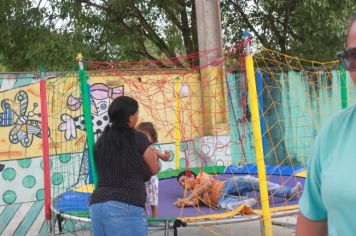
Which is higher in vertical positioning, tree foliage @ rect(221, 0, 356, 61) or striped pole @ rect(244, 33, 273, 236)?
tree foliage @ rect(221, 0, 356, 61)

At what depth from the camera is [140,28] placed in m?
10.5

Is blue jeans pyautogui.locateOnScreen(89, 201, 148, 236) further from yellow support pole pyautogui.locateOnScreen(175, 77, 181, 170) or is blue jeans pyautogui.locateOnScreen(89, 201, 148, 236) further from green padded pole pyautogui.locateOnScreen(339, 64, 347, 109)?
green padded pole pyautogui.locateOnScreen(339, 64, 347, 109)

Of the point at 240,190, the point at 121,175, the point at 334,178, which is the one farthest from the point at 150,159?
the point at 240,190

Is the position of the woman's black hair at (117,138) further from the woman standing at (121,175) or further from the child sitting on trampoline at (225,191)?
the child sitting on trampoline at (225,191)

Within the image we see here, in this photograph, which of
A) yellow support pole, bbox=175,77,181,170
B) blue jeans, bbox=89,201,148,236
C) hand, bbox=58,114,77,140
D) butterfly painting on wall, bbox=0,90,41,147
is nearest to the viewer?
blue jeans, bbox=89,201,148,236

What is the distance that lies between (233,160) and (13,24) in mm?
4415

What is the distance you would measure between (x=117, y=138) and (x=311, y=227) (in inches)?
78.2

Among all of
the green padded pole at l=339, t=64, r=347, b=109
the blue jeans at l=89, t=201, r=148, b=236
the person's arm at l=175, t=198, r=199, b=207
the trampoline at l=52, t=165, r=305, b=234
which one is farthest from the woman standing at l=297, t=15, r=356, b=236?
the green padded pole at l=339, t=64, r=347, b=109

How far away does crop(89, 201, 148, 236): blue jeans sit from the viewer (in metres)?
3.22

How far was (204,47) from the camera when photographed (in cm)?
812

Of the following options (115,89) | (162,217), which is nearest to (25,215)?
(115,89)

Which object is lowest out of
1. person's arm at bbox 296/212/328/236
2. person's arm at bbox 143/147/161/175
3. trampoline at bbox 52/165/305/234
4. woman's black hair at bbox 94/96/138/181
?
trampoline at bbox 52/165/305/234

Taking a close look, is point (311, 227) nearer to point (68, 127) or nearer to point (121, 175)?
point (121, 175)

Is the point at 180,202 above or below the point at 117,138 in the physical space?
below
